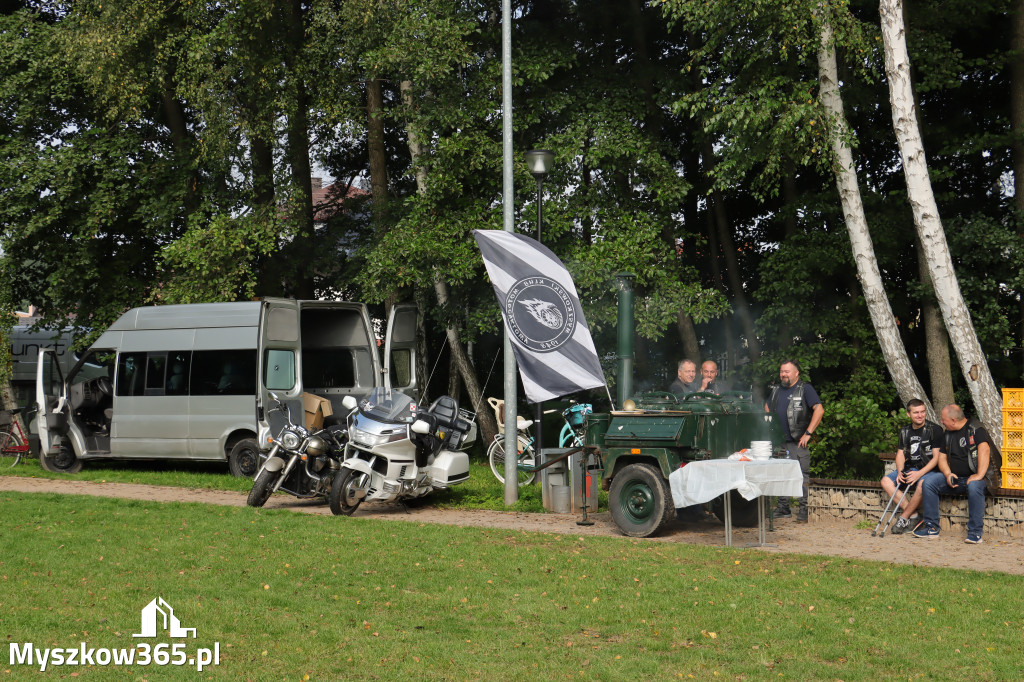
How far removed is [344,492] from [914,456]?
600 centimetres

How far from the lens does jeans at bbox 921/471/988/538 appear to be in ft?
32.9

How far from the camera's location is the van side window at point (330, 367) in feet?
54.1

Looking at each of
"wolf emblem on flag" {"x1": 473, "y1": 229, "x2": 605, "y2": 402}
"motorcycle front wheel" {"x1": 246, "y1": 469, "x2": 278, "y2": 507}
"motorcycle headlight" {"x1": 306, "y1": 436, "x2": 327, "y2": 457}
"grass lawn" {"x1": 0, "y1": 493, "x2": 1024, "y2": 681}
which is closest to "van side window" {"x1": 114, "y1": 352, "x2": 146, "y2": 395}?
"motorcycle front wheel" {"x1": 246, "y1": 469, "x2": 278, "y2": 507}

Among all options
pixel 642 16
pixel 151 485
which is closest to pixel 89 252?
pixel 151 485

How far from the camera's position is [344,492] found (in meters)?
11.8

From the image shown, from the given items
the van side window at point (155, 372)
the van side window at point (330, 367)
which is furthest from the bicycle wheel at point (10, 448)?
the van side window at point (330, 367)

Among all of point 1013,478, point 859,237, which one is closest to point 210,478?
point 859,237

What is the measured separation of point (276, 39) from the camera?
18.6m

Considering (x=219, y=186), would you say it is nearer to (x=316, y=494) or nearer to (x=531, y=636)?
(x=316, y=494)

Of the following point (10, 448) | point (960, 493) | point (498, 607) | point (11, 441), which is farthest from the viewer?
point (11, 441)

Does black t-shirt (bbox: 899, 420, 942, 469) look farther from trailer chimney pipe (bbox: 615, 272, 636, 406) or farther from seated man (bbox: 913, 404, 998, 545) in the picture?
trailer chimney pipe (bbox: 615, 272, 636, 406)

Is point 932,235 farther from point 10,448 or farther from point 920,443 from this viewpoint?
point 10,448

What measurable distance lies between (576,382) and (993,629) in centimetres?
560

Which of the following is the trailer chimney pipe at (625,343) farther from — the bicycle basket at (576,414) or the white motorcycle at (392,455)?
the bicycle basket at (576,414)
